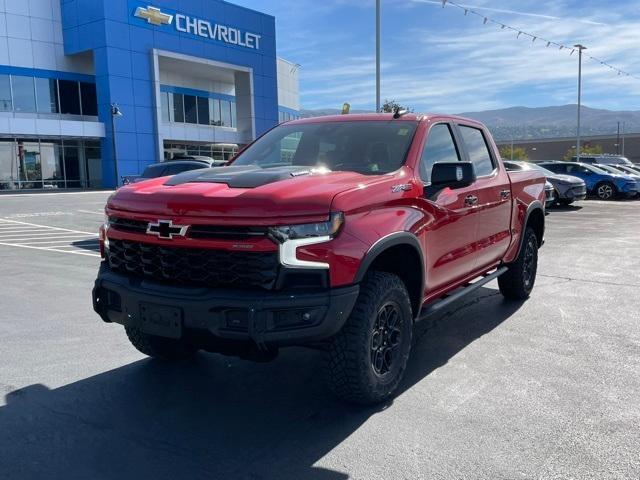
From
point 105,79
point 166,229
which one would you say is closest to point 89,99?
point 105,79

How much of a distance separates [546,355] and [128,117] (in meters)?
35.2

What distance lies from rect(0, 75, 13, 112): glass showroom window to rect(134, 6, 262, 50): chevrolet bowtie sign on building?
8.62 metres

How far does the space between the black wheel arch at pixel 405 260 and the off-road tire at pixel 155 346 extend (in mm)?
1603

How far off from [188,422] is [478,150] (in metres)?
3.61

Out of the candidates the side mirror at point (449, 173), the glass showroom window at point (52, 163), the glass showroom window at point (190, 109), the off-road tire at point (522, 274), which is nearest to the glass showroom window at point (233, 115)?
the glass showroom window at point (190, 109)

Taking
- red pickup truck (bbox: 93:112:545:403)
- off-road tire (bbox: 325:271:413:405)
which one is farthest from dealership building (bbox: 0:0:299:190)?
off-road tire (bbox: 325:271:413:405)

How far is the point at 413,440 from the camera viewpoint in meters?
3.21

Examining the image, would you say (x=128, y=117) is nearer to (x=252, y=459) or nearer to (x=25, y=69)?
(x=25, y=69)

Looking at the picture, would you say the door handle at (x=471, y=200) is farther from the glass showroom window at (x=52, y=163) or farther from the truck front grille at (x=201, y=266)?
the glass showroom window at (x=52, y=163)

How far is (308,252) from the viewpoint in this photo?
10.2 ft

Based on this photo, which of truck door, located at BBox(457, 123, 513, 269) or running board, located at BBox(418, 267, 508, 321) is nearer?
running board, located at BBox(418, 267, 508, 321)

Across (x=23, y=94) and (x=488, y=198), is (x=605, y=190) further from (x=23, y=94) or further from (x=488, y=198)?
(x=23, y=94)

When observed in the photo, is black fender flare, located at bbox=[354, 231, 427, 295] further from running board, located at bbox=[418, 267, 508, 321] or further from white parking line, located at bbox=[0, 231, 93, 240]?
white parking line, located at bbox=[0, 231, 93, 240]

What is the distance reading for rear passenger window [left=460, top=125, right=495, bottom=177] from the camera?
520cm
